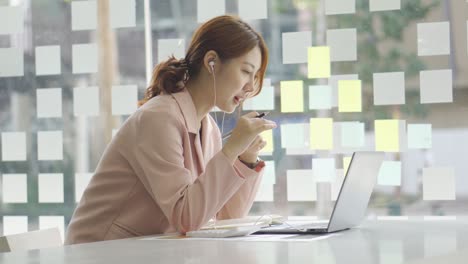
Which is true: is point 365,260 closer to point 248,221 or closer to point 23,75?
point 248,221

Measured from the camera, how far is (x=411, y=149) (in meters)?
3.77

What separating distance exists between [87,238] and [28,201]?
205 centimetres

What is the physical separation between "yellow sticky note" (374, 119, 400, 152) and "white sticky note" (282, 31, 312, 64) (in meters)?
0.53

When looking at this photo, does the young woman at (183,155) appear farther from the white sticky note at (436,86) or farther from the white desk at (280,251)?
the white sticky note at (436,86)

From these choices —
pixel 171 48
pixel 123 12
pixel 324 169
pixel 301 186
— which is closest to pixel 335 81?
pixel 324 169

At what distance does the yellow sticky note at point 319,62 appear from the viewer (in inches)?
153

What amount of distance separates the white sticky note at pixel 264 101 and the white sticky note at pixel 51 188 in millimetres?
1185

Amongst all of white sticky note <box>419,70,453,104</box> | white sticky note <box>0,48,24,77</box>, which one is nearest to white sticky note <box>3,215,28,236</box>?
white sticky note <box>0,48,24,77</box>

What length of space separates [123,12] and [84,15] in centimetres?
23

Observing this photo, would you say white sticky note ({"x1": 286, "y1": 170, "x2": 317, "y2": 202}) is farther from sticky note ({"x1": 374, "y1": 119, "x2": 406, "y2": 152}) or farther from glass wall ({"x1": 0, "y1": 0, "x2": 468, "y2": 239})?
sticky note ({"x1": 374, "y1": 119, "x2": 406, "y2": 152})

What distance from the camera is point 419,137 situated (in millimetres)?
3766

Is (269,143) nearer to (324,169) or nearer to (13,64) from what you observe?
(324,169)

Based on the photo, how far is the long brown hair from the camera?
9.12ft

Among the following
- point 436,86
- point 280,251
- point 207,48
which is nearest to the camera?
point 280,251
